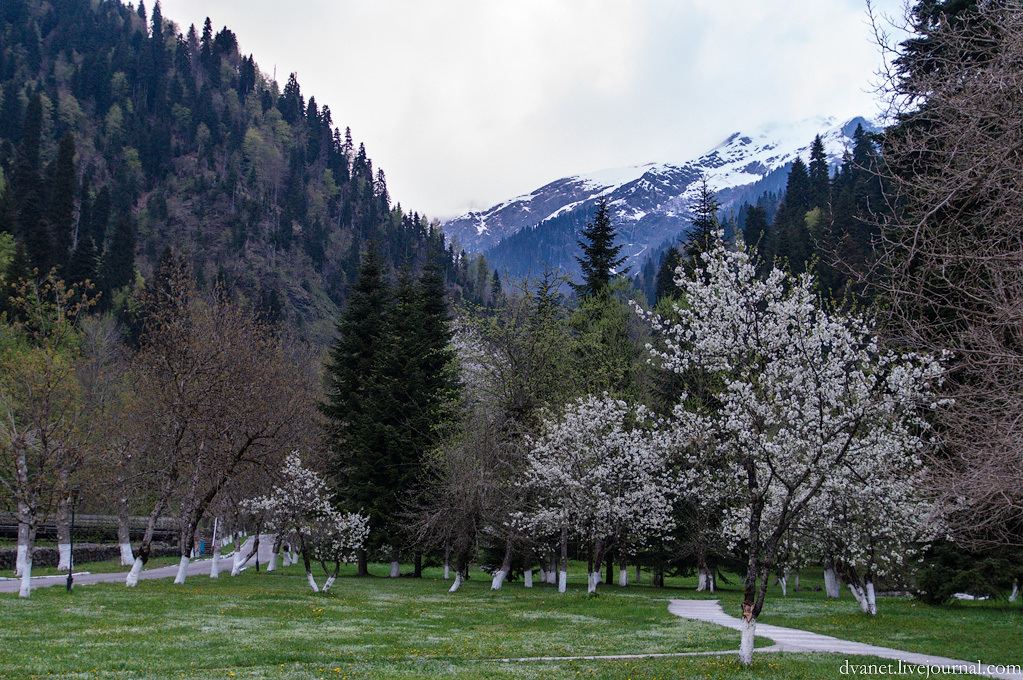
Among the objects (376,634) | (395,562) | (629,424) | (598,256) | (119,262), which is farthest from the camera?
(119,262)

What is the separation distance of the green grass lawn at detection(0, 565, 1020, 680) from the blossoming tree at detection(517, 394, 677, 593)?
3.24m

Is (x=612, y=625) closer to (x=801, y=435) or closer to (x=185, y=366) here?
(x=801, y=435)

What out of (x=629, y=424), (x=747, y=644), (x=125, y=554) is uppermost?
(x=629, y=424)

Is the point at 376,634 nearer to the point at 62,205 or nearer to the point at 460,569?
the point at 460,569

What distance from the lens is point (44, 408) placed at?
27078mm

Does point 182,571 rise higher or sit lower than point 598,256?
lower

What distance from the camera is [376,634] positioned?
16984 millimetres

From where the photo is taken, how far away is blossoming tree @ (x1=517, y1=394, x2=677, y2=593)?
29.3 metres

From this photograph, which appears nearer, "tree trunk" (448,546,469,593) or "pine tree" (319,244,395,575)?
"tree trunk" (448,546,469,593)

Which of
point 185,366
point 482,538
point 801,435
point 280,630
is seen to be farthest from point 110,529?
point 801,435

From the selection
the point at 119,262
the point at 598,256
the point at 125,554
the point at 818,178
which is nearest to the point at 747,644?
the point at 598,256

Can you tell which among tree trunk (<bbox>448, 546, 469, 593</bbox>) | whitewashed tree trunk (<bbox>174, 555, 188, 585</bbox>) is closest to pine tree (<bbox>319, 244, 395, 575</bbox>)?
tree trunk (<bbox>448, 546, 469, 593</bbox>)

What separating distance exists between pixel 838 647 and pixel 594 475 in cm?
1396

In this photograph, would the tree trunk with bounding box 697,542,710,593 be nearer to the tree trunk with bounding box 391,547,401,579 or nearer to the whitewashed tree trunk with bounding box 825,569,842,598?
the whitewashed tree trunk with bounding box 825,569,842,598
